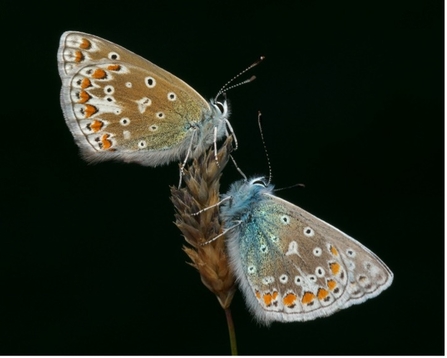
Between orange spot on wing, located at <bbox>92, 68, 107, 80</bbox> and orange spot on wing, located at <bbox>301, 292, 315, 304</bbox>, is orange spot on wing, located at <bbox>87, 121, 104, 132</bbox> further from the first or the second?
orange spot on wing, located at <bbox>301, 292, 315, 304</bbox>

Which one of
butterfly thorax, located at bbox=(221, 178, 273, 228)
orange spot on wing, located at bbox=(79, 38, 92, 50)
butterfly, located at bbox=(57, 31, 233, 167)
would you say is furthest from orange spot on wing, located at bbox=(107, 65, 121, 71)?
butterfly thorax, located at bbox=(221, 178, 273, 228)

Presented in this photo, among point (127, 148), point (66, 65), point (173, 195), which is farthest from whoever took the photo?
point (66, 65)

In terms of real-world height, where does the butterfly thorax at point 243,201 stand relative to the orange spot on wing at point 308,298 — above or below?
above

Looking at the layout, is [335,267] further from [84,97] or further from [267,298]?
[84,97]

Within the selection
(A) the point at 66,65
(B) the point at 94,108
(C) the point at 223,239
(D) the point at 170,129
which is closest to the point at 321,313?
(C) the point at 223,239

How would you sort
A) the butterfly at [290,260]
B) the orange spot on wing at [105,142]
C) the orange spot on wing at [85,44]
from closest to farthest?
the butterfly at [290,260] → the orange spot on wing at [105,142] → the orange spot on wing at [85,44]

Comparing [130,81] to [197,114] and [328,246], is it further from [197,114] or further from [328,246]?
[328,246]

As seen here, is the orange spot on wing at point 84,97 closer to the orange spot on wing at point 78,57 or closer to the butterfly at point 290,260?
the orange spot on wing at point 78,57

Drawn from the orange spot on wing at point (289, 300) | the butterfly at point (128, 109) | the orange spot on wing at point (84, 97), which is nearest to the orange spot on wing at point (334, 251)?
the orange spot on wing at point (289, 300)

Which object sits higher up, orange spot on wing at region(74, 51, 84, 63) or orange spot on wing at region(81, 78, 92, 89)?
orange spot on wing at region(74, 51, 84, 63)
